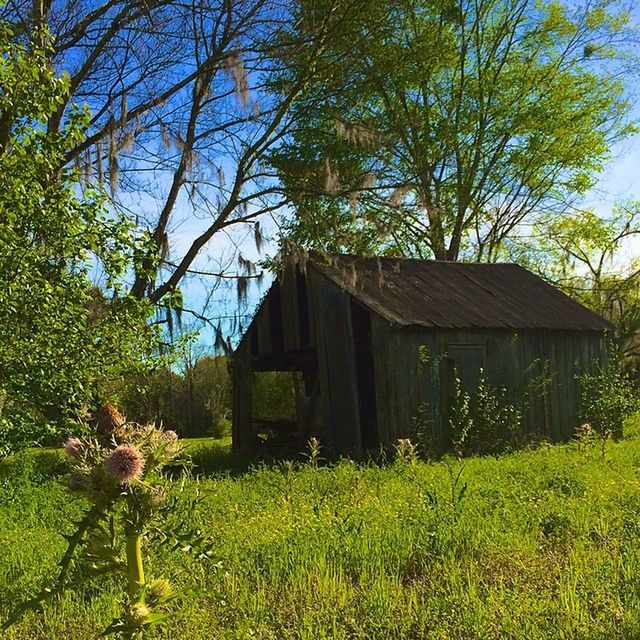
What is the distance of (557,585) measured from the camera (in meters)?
5.19

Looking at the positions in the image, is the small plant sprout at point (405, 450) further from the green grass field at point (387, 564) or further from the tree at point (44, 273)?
the tree at point (44, 273)

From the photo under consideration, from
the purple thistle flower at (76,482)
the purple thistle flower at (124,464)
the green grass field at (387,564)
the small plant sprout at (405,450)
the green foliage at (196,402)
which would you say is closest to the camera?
Result: the purple thistle flower at (124,464)

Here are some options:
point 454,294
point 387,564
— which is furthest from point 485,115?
point 387,564

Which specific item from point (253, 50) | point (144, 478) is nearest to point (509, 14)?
point (253, 50)

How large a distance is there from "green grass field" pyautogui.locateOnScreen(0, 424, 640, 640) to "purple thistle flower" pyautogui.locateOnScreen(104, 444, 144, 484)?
427mm

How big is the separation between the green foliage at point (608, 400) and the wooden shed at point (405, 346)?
327 mm

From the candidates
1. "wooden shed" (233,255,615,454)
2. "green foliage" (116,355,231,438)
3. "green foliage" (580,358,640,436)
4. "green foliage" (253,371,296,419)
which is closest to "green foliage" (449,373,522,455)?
"wooden shed" (233,255,615,454)

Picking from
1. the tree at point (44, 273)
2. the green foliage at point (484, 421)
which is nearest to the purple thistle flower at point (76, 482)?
the tree at point (44, 273)

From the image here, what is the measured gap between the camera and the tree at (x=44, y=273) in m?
7.62

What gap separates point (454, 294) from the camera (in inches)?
684

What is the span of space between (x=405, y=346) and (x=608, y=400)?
150 inches

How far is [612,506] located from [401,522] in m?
2.45

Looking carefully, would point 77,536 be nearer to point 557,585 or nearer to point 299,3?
point 557,585

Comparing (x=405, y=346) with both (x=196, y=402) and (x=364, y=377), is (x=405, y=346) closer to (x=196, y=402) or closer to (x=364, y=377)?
(x=364, y=377)
